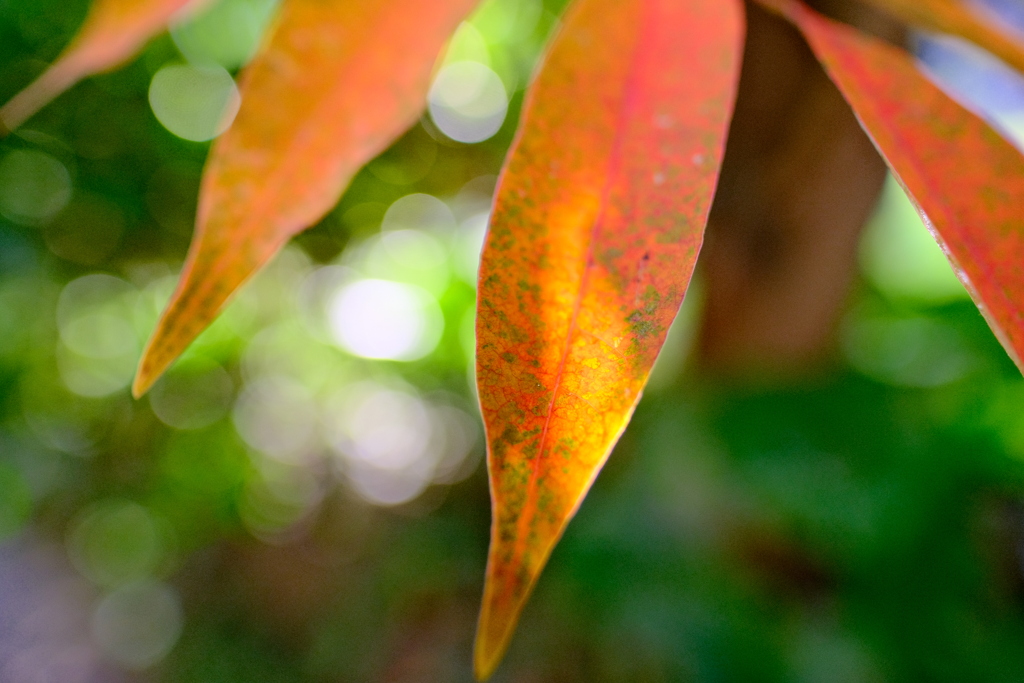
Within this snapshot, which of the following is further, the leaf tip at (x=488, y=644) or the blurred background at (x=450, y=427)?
the blurred background at (x=450, y=427)

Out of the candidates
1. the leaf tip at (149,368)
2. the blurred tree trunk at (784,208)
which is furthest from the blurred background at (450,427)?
the leaf tip at (149,368)

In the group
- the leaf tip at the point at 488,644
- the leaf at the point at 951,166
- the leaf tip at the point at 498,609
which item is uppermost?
the leaf at the point at 951,166

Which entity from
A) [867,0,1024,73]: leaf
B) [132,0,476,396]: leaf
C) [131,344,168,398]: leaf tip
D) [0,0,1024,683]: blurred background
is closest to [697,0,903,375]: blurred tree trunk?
[0,0,1024,683]: blurred background

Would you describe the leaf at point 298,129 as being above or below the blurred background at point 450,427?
above

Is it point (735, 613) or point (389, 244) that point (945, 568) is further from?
point (389, 244)

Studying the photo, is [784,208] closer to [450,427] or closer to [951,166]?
[951,166]

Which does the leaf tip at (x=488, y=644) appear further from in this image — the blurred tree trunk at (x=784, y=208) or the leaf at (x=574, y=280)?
the blurred tree trunk at (x=784, y=208)
